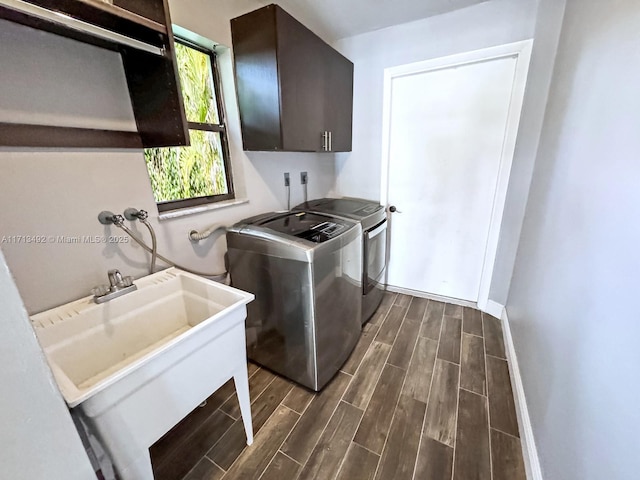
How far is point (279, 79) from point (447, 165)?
1.52 meters

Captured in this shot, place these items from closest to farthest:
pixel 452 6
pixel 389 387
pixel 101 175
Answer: pixel 101 175
pixel 389 387
pixel 452 6

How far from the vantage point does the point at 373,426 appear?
1324 millimetres

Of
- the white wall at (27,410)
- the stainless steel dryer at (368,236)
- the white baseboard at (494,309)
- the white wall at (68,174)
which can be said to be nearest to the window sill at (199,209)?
the white wall at (68,174)

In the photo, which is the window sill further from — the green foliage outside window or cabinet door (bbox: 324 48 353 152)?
cabinet door (bbox: 324 48 353 152)

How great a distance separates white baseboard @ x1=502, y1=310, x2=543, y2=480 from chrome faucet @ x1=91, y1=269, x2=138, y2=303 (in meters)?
1.85

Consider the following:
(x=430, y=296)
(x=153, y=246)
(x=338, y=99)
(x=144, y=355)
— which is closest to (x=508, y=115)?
(x=338, y=99)

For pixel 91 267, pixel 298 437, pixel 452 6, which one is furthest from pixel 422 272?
pixel 91 267

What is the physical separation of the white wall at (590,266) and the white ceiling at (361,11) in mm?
796

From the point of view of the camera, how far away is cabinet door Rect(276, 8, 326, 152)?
4.63 ft

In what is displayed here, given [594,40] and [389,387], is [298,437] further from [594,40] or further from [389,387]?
[594,40]

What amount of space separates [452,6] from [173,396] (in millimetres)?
2742

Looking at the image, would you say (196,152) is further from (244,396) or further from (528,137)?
(528,137)

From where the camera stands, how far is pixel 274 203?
6.71 ft

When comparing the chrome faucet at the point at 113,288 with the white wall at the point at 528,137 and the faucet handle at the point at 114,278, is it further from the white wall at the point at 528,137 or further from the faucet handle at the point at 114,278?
the white wall at the point at 528,137
